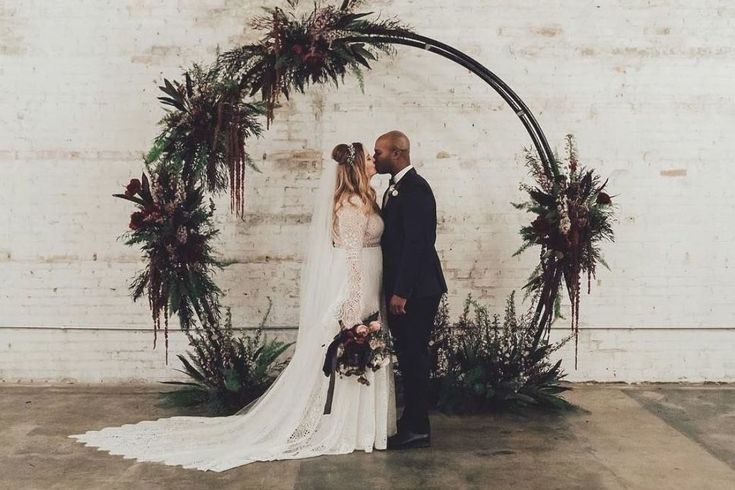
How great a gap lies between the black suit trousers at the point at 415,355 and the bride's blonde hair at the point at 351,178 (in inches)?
26.6

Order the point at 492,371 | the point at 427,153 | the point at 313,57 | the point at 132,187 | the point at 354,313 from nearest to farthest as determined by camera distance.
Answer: the point at 354,313 → the point at 313,57 → the point at 132,187 → the point at 492,371 → the point at 427,153

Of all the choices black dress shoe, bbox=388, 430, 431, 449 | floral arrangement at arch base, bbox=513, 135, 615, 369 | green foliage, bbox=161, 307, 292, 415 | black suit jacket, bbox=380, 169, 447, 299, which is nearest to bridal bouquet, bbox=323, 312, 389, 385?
black suit jacket, bbox=380, 169, 447, 299

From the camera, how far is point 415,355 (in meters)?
4.87

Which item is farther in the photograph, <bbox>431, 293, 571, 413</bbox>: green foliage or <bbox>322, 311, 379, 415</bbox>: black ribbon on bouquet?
<bbox>431, 293, 571, 413</bbox>: green foliage

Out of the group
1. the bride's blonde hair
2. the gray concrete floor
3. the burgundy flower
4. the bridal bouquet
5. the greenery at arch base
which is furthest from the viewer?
the greenery at arch base

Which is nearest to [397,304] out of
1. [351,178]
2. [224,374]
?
[351,178]

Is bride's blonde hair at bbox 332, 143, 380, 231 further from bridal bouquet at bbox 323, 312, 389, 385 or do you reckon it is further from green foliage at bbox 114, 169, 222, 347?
green foliage at bbox 114, 169, 222, 347

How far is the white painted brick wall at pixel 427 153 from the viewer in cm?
619

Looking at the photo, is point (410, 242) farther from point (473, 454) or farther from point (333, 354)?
point (473, 454)

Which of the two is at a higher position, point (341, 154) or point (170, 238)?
point (341, 154)

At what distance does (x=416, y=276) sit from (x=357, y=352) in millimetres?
559

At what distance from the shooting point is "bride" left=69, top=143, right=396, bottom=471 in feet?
15.7

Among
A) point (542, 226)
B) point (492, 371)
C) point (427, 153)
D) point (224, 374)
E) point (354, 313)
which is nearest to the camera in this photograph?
point (354, 313)

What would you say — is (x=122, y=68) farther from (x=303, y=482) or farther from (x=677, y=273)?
(x=677, y=273)
